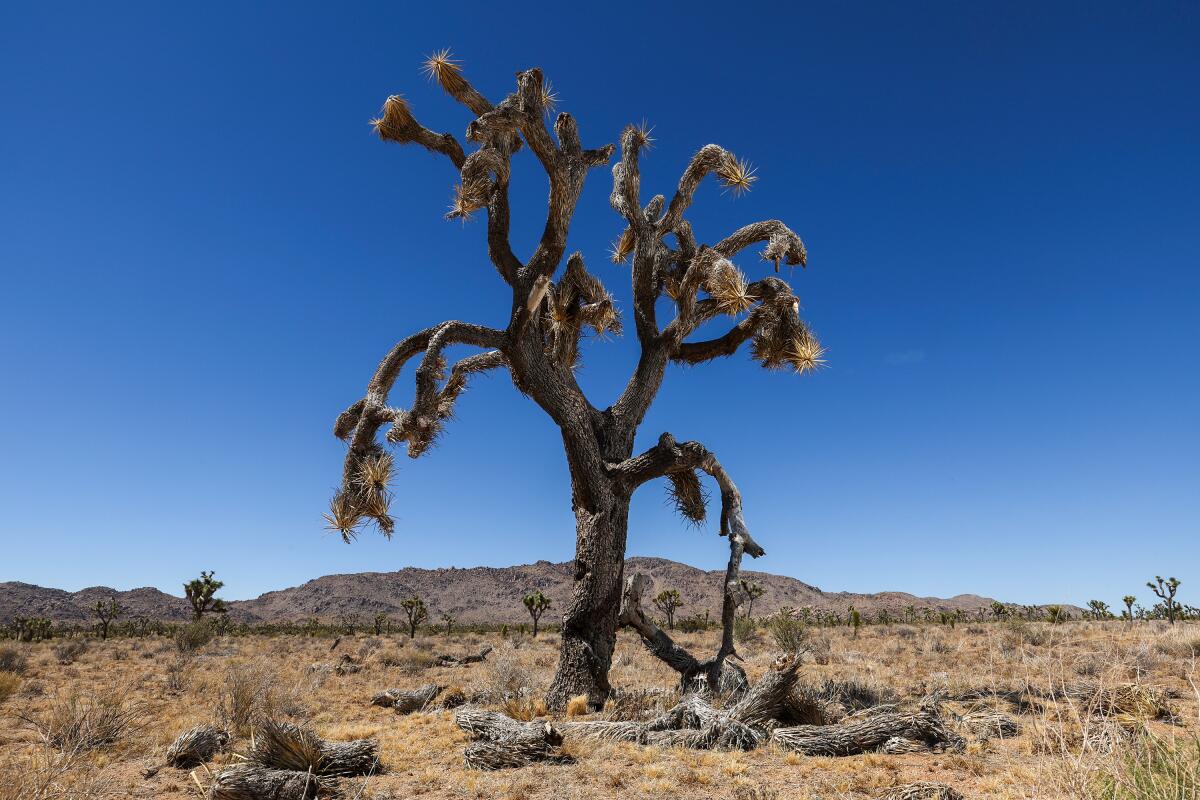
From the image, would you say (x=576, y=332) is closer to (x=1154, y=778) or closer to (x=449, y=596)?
(x=1154, y=778)

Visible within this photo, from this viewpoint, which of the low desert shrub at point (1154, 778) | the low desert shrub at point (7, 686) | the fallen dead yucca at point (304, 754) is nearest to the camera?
the low desert shrub at point (1154, 778)

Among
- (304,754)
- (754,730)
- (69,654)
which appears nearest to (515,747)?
(304,754)

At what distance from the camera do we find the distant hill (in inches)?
3479

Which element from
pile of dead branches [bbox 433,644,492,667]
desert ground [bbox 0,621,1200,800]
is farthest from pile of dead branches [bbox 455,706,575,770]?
pile of dead branches [bbox 433,644,492,667]

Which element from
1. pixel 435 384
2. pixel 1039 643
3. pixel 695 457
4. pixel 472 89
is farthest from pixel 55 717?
pixel 1039 643

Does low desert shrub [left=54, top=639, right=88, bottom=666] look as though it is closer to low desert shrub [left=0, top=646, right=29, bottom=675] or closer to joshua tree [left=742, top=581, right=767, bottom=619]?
low desert shrub [left=0, top=646, right=29, bottom=675]

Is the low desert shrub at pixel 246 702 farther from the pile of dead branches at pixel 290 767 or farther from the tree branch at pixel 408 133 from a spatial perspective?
the tree branch at pixel 408 133

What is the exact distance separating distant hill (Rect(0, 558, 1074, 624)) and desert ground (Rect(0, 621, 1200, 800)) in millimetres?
73505

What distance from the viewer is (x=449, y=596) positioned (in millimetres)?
99875

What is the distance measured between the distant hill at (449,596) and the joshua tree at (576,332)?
3121 inches

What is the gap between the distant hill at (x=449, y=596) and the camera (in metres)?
88.4

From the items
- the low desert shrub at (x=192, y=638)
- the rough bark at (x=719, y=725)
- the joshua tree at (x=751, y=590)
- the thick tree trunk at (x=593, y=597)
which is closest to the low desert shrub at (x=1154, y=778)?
the rough bark at (x=719, y=725)

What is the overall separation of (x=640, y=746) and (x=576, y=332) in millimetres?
6141

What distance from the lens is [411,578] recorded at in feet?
351
